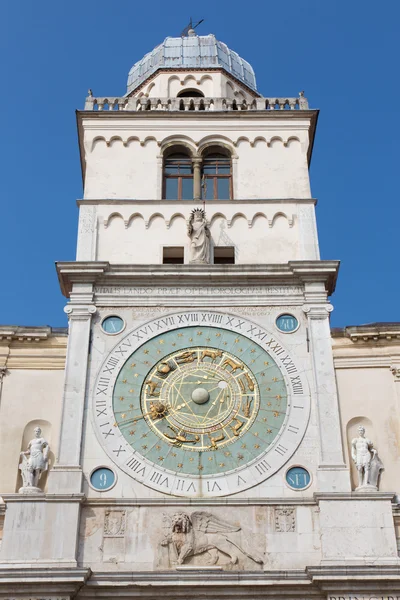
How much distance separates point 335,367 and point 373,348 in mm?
983

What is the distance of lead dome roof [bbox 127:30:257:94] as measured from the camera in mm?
26953

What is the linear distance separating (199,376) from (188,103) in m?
8.27

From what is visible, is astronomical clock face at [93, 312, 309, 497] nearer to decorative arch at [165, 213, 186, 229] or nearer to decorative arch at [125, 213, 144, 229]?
decorative arch at [165, 213, 186, 229]

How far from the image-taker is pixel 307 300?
20.2 meters

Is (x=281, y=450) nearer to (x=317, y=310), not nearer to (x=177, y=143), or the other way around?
(x=317, y=310)

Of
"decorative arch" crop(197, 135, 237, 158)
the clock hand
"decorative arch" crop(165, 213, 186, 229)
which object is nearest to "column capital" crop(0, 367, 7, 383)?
the clock hand

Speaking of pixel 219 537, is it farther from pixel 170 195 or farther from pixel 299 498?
pixel 170 195

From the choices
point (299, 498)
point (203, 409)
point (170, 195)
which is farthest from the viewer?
point (170, 195)

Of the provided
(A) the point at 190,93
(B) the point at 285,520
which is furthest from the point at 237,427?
(A) the point at 190,93

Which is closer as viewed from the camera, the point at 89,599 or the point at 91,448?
the point at 89,599

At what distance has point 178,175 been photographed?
2297 cm

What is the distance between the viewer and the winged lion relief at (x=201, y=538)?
16.8 metres

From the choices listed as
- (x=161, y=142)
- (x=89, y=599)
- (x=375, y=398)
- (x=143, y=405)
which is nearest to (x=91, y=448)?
(x=143, y=405)

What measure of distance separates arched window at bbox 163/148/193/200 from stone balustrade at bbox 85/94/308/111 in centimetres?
134
